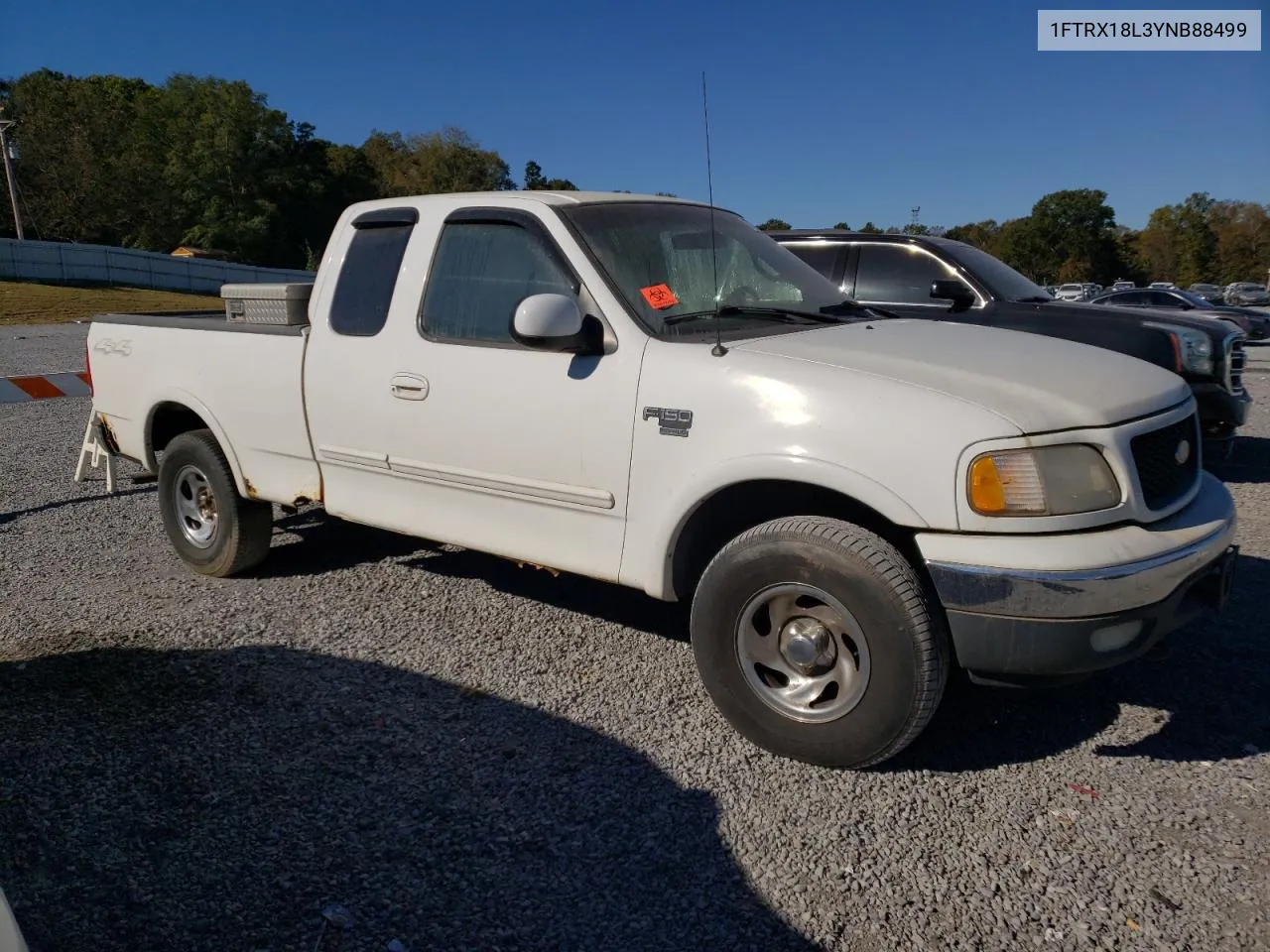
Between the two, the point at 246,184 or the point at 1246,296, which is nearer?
the point at 1246,296

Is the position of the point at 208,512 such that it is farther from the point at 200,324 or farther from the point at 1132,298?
the point at 1132,298

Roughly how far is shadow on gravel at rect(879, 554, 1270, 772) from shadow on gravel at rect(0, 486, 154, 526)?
6108 millimetres

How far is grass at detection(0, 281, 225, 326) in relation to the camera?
3002 cm

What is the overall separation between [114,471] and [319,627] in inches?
136

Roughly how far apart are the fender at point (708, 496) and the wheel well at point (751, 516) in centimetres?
5

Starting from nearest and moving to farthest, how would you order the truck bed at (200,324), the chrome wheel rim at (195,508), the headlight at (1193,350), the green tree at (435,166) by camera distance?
the truck bed at (200,324) < the chrome wheel rim at (195,508) < the headlight at (1193,350) < the green tree at (435,166)

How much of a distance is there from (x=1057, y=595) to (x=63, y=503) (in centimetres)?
678

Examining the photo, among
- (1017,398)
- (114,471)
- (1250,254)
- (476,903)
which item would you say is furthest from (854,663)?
(1250,254)

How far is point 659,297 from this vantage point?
150 inches

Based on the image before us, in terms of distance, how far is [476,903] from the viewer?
8.71 ft

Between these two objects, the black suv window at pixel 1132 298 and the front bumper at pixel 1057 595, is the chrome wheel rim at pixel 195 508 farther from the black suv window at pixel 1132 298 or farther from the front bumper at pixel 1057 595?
the black suv window at pixel 1132 298

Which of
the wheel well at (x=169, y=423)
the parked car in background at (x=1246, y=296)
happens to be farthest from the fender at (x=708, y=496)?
the parked car in background at (x=1246, y=296)

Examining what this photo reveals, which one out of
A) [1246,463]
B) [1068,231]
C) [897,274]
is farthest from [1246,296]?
[897,274]

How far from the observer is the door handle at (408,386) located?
4137 millimetres
